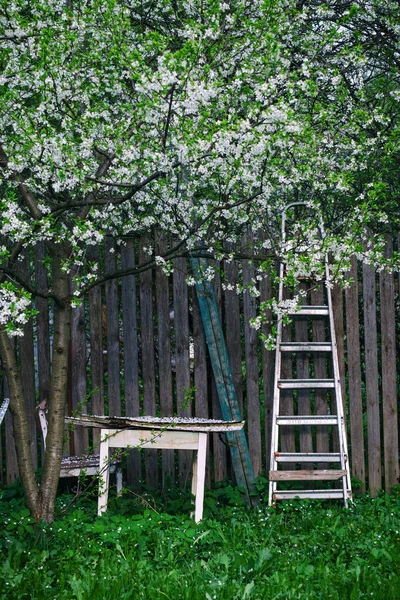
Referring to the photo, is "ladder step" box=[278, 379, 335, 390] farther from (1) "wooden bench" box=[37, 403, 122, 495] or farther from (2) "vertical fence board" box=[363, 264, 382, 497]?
(1) "wooden bench" box=[37, 403, 122, 495]

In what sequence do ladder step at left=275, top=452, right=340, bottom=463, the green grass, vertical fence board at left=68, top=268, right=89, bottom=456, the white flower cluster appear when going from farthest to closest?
vertical fence board at left=68, top=268, right=89, bottom=456, ladder step at left=275, top=452, right=340, bottom=463, the white flower cluster, the green grass

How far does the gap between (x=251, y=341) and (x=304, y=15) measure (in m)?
2.57

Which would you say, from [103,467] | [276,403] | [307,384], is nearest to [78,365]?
[103,467]

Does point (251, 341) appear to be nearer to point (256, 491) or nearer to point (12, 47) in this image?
point (256, 491)

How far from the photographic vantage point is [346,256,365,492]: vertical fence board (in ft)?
20.2

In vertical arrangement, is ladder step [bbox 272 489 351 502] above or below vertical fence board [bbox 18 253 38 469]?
below

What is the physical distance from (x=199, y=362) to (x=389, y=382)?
1.57 metres

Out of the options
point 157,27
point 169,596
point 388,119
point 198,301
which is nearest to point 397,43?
point 388,119

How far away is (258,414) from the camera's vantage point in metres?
6.18

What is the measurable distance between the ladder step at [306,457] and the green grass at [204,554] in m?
0.37

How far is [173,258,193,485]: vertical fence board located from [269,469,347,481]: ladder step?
32.8 inches

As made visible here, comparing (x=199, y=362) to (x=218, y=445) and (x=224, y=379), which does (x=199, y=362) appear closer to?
(x=224, y=379)

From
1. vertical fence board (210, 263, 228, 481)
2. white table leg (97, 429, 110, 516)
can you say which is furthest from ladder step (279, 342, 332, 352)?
white table leg (97, 429, 110, 516)

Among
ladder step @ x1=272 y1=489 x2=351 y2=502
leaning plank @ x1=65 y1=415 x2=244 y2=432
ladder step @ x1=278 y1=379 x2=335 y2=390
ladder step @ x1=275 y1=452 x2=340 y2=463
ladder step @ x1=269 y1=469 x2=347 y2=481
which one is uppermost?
ladder step @ x1=278 y1=379 x2=335 y2=390
